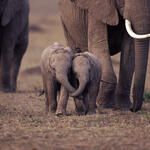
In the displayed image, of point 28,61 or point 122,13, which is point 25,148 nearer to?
point 122,13

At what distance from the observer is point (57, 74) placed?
6293 mm

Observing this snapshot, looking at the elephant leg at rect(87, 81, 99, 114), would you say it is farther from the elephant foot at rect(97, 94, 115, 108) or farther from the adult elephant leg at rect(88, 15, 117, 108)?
the elephant foot at rect(97, 94, 115, 108)

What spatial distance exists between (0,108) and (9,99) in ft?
5.12

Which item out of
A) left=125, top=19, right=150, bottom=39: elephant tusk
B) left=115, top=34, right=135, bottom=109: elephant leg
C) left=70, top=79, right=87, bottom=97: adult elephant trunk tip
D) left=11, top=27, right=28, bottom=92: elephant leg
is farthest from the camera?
left=11, top=27, right=28, bottom=92: elephant leg

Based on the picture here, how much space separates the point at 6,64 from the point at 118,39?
10.8ft

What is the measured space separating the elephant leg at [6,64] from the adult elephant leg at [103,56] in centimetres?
313

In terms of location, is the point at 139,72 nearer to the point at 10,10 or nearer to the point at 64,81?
the point at 64,81

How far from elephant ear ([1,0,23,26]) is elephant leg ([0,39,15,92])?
49 cm

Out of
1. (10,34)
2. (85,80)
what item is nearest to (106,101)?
(85,80)

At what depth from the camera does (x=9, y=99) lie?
866 cm

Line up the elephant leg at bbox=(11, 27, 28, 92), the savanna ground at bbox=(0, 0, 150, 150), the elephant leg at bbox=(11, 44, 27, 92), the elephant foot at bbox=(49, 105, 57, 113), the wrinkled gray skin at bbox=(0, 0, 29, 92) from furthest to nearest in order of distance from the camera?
the elephant leg at bbox=(11, 27, 28, 92)
the elephant leg at bbox=(11, 44, 27, 92)
the wrinkled gray skin at bbox=(0, 0, 29, 92)
the elephant foot at bbox=(49, 105, 57, 113)
the savanna ground at bbox=(0, 0, 150, 150)

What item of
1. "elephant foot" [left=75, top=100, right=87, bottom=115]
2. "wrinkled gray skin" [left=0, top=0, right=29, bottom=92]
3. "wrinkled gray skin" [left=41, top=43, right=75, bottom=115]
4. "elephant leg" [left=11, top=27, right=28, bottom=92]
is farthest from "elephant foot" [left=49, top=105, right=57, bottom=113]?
"elephant leg" [left=11, top=27, right=28, bottom=92]

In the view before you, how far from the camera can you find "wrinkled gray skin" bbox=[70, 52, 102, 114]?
6.25 metres

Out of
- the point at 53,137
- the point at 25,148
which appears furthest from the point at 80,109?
the point at 25,148
